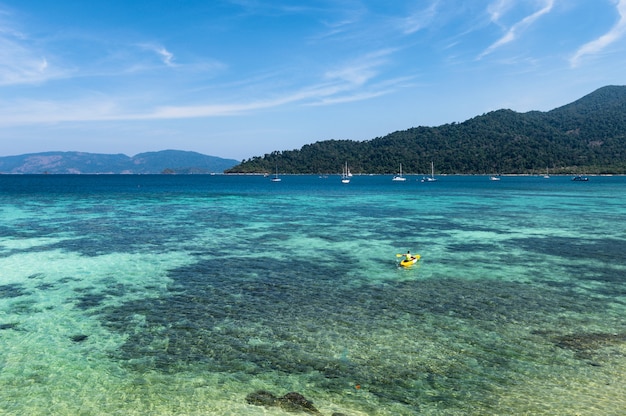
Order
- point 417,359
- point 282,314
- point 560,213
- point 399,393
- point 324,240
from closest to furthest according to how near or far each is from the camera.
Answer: point 399,393 → point 417,359 → point 282,314 → point 324,240 → point 560,213

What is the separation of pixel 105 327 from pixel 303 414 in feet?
32.8

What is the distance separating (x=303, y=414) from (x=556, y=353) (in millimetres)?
9203

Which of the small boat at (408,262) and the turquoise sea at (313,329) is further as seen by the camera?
the small boat at (408,262)

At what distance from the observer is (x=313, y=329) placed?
16578 mm

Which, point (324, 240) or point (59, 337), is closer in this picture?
point (59, 337)

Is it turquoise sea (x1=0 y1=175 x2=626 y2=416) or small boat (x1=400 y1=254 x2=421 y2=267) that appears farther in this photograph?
small boat (x1=400 y1=254 x2=421 y2=267)

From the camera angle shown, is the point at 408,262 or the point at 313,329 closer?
the point at 313,329

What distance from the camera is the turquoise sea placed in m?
11.8

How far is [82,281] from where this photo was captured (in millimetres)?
23969

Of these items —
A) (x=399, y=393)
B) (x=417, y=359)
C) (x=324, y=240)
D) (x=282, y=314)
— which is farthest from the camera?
(x=324, y=240)

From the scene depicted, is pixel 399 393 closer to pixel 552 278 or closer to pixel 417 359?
pixel 417 359

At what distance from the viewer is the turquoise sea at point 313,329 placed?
464 inches

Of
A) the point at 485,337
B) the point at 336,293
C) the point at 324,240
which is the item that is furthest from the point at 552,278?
the point at 324,240

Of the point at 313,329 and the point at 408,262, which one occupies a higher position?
the point at 408,262
